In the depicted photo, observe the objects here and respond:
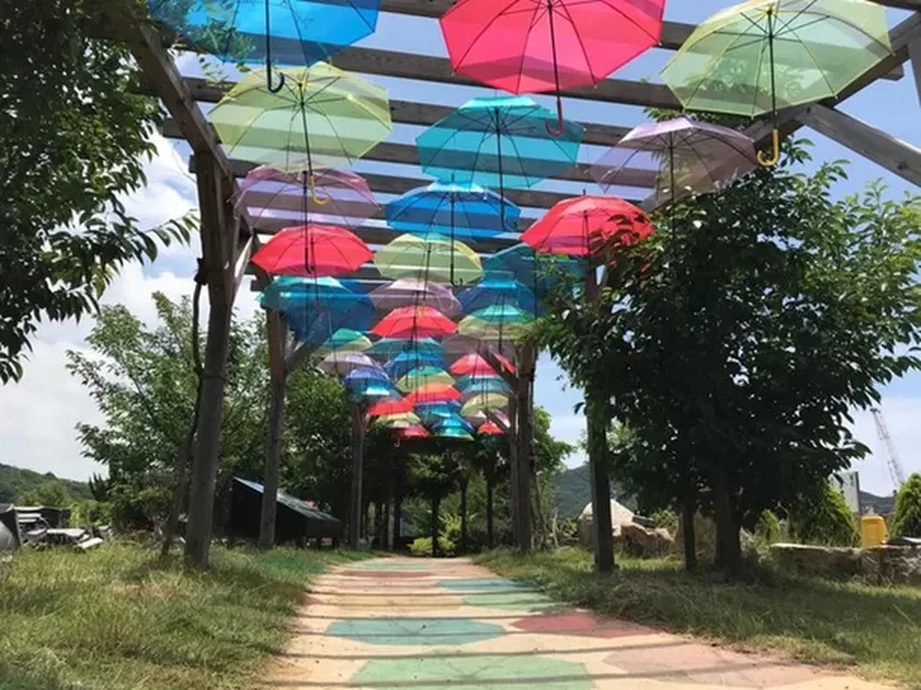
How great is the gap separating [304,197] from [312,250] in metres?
0.63

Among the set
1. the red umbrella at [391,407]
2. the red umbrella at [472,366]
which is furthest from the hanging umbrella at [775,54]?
the red umbrella at [391,407]

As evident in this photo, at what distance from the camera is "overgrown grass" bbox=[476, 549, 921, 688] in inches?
145

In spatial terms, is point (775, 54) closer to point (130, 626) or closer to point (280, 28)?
point (280, 28)

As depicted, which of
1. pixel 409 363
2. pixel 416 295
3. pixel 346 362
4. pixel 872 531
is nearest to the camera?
pixel 872 531

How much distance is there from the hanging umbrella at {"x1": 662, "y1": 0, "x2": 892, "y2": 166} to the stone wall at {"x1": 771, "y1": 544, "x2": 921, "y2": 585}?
433cm

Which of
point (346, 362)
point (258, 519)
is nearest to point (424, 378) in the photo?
point (346, 362)

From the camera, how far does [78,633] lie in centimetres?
320

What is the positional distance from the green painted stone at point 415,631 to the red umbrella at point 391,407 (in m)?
11.5

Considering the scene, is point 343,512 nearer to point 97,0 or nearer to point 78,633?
point 78,633

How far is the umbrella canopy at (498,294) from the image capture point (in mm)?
9383

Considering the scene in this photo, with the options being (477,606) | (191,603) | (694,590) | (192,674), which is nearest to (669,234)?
(694,590)

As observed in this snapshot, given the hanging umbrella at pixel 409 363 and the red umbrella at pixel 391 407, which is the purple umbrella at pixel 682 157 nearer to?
the hanging umbrella at pixel 409 363

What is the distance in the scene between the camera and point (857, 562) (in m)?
7.34

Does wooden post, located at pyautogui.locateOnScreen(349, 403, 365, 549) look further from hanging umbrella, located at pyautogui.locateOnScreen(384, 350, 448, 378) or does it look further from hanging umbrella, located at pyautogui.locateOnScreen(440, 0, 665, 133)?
hanging umbrella, located at pyautogui.locateOnScreen(440, 0, 665, 133)
